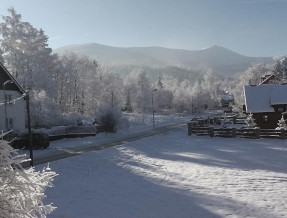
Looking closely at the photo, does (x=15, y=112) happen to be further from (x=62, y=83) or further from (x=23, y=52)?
(x=62, y=83)

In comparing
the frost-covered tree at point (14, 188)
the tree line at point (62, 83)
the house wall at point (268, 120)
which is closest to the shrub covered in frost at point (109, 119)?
the tree line at point (62, 83)

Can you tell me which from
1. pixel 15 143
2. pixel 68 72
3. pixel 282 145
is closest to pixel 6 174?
pixel 282 145

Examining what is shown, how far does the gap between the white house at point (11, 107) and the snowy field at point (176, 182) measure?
511 inches

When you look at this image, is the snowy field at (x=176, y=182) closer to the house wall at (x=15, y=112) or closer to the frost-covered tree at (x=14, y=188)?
the frost-covered tree at (x=14, y=188)

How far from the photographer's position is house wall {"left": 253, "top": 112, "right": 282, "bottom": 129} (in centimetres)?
4482

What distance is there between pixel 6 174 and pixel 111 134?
4424cm

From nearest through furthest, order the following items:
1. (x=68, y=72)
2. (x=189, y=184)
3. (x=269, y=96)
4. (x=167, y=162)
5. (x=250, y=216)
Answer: (x=250, y=216) < (x=189, y=184) < (x=167, y=162) < (x=269, y=96) < (x=68, y=72)

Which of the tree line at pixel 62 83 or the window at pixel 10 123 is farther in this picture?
the tree line at pixel 62 83

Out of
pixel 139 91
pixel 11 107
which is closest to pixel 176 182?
pixel 11 107

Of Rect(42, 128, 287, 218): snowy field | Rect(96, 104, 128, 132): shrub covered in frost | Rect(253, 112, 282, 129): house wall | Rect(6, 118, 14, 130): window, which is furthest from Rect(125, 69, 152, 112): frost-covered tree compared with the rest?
Rect(42, 128, 287, 218): snowy field

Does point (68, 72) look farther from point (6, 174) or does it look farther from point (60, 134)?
point (6, 174)

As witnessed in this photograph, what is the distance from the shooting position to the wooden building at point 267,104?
44.8 m

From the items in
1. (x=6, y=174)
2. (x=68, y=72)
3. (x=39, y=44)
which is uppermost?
(x=39, y=44)

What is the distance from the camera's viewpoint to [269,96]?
46250 mm
